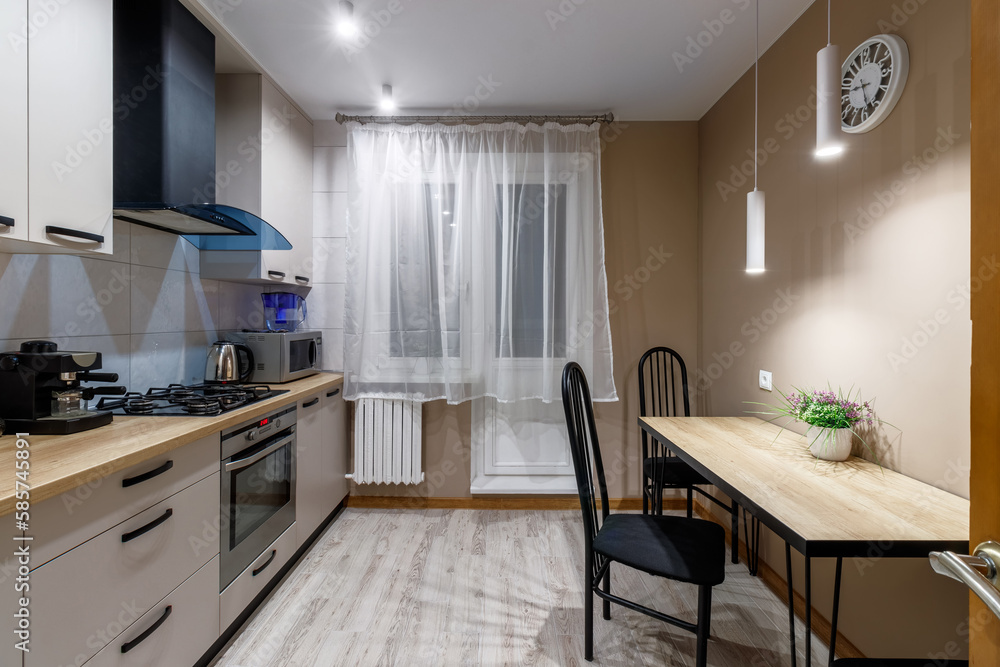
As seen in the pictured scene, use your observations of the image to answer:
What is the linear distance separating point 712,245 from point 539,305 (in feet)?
3.84

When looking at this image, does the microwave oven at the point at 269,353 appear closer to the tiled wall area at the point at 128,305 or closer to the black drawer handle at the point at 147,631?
the tiled wall area at the point at 128,305

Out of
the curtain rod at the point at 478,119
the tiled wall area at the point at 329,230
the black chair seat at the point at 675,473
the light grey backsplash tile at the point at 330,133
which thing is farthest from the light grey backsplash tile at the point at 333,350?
the black chair seat at the point at 675,473

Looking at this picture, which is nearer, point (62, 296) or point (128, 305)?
point (62, 296)

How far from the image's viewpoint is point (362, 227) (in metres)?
3.02

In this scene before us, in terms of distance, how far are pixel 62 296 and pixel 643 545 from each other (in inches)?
89.0

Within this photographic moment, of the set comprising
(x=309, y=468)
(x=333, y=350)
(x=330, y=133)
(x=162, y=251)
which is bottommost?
(x=309, y=468)

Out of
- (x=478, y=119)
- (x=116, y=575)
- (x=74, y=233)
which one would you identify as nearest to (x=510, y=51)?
(x=478, y=119)

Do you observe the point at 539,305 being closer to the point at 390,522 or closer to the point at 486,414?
the point at 486,414

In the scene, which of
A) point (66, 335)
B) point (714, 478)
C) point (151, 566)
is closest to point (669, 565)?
point (714, 478)

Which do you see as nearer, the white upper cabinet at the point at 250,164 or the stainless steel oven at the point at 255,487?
the stainless steel oven at the point at 255,487

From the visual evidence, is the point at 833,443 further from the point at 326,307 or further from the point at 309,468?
the point at 326,307

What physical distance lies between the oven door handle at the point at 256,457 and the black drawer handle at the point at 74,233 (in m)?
0.89

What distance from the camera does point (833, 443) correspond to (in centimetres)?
162

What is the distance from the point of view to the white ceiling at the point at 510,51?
6.82 feet
